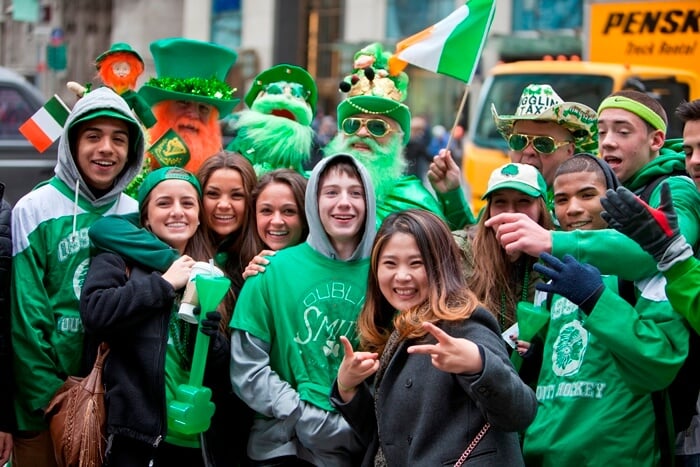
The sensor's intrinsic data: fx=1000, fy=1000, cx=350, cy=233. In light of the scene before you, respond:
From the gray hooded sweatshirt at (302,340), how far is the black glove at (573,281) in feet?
2.91

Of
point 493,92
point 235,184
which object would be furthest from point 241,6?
point 235,184

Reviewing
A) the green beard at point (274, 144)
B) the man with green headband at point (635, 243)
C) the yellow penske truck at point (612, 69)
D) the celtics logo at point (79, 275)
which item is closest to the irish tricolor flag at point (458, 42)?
the green beard at point (274, 144)

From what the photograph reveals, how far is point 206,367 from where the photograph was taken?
13.2 feet

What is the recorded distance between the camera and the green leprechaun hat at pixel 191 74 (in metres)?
5.57

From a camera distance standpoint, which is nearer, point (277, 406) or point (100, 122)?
point (277, 406)

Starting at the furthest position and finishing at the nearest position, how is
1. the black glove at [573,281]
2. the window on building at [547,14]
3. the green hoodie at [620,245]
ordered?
the window on building at [547,14], the green hoodie at [620,245], the black glove at [573,281]

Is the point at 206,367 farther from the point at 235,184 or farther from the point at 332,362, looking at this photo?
the point at 235,184

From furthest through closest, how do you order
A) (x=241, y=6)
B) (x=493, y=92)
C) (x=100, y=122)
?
(x=241, y=6)
(x=493, y=92)
(x=100, y=122)

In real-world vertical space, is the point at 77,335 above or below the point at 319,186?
below

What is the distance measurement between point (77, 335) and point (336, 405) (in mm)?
1179

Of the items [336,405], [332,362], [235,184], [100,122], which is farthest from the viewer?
[235,184]

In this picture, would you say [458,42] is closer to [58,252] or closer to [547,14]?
[58,252]

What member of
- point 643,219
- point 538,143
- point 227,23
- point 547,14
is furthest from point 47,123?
point 227,23

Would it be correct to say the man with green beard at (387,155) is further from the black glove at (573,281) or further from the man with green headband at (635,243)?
the black glove at (573,281)
